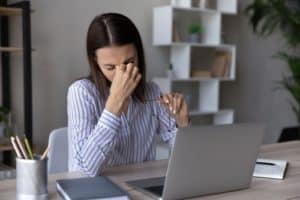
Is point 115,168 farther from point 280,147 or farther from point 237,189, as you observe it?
point 280,147

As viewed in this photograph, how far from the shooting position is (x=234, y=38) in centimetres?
402

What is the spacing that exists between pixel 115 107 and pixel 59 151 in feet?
1.60

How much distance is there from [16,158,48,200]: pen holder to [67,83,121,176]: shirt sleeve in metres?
0.26

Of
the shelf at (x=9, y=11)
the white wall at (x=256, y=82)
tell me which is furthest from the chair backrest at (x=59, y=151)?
the white wall at (x=256, y=82)

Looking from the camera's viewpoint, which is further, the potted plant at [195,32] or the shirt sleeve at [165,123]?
the potted plant at [195,32]

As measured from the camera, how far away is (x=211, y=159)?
105 cm

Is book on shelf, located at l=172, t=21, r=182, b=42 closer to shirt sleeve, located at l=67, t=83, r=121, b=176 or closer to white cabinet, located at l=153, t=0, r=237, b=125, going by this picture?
white cabinet, located at l=153, t=0, r=237, b=125

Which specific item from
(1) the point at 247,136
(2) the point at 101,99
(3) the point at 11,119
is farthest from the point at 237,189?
(3) the point at 11,119

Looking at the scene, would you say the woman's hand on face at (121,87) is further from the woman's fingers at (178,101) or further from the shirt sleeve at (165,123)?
the shirt sleeve at (165,123)

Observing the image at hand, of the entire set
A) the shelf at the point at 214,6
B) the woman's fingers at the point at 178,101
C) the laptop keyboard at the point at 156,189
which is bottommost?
the laptop keyboard at the point at 156,189

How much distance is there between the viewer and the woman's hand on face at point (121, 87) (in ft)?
4.17

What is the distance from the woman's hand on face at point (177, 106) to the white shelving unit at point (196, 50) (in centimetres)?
170

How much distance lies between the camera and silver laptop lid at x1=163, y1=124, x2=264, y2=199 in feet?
3.28

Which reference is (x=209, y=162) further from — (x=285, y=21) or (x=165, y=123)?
(x=285, y=21)
